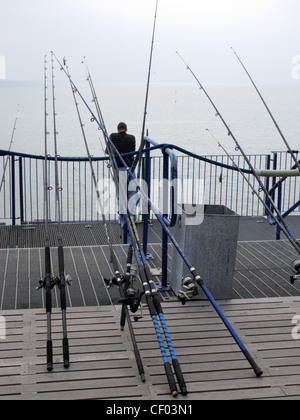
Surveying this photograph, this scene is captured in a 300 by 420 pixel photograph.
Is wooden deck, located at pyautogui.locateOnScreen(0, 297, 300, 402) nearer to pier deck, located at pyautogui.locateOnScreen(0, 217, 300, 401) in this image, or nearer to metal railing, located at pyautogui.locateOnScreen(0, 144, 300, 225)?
pier deck, located at pyautogui.locateOnScreen(0, 217, 300, 401)

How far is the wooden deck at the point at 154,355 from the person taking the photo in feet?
9.80

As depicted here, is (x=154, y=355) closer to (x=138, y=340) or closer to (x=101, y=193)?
(x=138, y=340)

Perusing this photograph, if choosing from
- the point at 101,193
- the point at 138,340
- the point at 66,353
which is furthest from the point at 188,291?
the point at 101,193

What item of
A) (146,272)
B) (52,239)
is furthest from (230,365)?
(52,239)

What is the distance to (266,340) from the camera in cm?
368

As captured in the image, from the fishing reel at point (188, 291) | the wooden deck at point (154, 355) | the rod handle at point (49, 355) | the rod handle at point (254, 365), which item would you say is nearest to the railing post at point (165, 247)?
the fishing reel at point (188, 291)

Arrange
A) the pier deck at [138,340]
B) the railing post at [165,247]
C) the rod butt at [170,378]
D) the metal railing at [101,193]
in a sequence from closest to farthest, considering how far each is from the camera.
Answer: the rod butt at [170,378], the pier deck at [138,340], the railing post at [165,247], the metal railing at [101,193]

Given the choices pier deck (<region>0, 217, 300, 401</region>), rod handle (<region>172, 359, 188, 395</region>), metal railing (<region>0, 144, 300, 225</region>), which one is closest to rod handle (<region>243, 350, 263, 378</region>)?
pier deck (<region>0, 217, 300, 401</region>)

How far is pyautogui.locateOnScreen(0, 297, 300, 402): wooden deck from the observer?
9.80ft

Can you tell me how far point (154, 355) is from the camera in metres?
3.43

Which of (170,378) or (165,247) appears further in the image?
(165,247)

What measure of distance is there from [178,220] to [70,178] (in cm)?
848

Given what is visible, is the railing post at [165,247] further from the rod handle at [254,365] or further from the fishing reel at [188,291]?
the rod handle at [254,365]

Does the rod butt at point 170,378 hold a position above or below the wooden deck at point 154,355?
above
